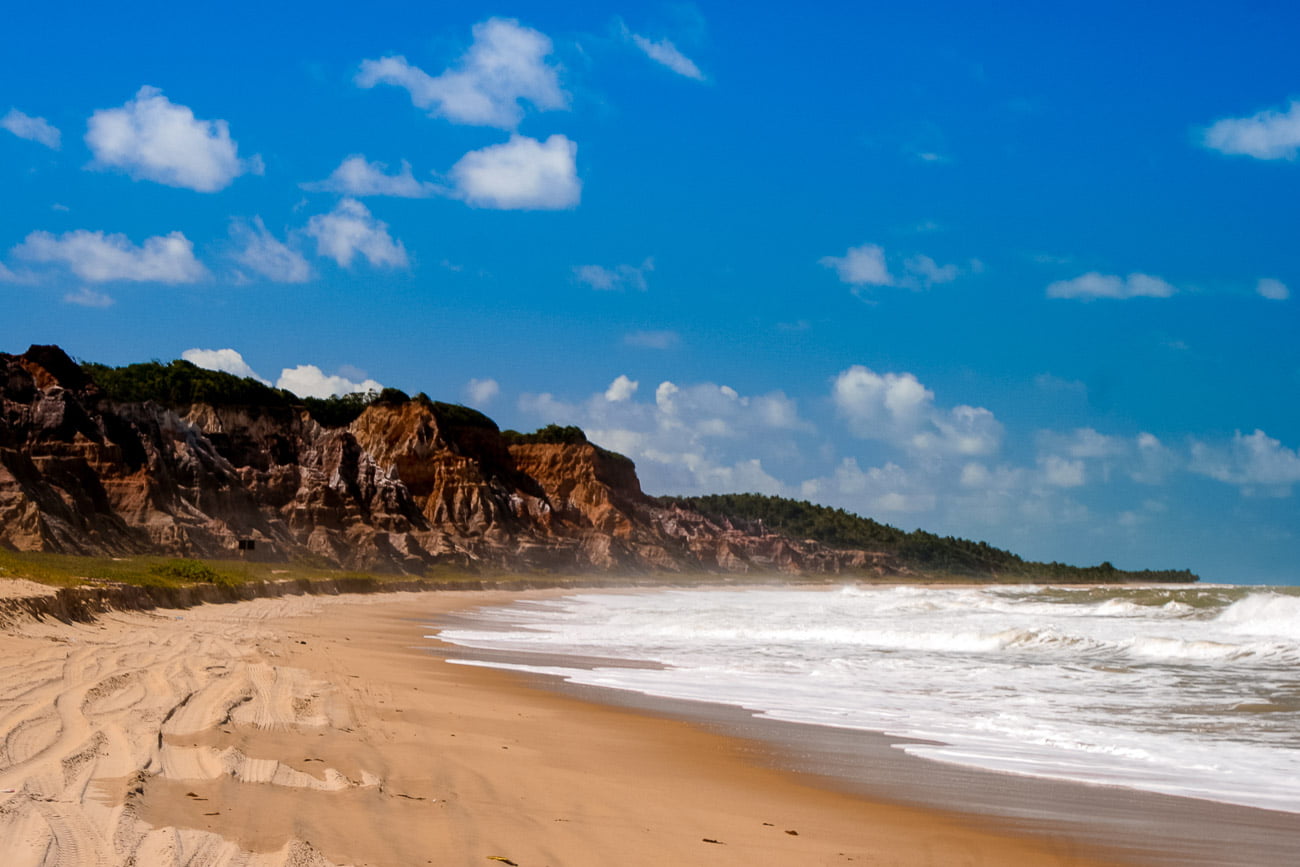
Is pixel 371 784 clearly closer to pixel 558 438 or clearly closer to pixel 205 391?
pixel 205 391

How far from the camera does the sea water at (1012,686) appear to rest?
9312 millimetres

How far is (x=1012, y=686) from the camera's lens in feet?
49.4

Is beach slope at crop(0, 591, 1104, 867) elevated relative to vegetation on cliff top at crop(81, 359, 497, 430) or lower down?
lower down

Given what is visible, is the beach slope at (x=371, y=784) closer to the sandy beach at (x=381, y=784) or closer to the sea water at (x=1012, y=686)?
the sandy beach at (x=381, y=784)

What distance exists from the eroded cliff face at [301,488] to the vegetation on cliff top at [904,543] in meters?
57.8

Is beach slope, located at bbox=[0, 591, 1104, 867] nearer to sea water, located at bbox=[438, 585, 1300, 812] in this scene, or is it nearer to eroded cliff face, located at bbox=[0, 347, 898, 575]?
sea water, located at bbox=[438, 585, 1300, 812]

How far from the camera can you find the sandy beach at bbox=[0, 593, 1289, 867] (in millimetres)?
4516

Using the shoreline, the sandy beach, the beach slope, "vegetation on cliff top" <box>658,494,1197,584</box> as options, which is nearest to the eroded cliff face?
the beach slope

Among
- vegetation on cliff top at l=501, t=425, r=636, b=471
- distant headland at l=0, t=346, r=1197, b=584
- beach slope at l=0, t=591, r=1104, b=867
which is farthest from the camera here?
vegetation on cliff top at l=501, t=425, r=636, b=471

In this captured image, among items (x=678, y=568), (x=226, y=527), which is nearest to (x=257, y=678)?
(x=226, y=527)

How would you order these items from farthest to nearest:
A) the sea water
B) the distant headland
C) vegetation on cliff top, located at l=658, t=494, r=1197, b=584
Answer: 1. vegetation on cliff top, located at l=658, t=494, r=1197, b=584
2. the distant headland
3. the sea water

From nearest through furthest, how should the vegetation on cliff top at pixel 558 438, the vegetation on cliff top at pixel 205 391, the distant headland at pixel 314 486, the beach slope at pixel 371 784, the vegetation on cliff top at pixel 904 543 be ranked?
the beach slope at pixel 371 784, the distant headland at pixel 314 486, the vegetation on cliff top at pixel 205 391, the vegetation on cliff top at pixel 558 438, the vegetation on cliff top at pixel 904 543

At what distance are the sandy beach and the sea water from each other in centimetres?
232

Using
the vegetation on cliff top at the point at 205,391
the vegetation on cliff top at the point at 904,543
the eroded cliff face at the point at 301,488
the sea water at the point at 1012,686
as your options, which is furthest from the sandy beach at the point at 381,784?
the vegetation on cliff top at the point at 904,543
